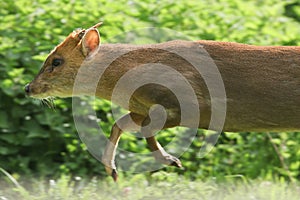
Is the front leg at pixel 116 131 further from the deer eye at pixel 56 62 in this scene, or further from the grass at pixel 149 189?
the deer eye at pixel 56 62

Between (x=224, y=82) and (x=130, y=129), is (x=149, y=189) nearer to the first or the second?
(x=130, y=129)

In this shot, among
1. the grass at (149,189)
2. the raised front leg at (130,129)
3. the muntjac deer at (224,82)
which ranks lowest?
the grass at (149,189)

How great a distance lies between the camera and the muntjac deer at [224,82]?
538cm

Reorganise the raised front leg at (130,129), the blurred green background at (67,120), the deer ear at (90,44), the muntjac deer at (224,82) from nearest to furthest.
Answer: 1. the muntjac deer at (224,82)
2. the raised front leg at (130,129)
3. the deer ear at (90,44)
4. the blurred green background at (67,120)

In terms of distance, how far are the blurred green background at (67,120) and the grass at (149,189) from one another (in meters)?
0.51

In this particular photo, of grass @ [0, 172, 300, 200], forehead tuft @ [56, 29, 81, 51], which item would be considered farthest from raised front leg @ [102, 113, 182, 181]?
forehead tuft @ [56, 29, 81, 51]

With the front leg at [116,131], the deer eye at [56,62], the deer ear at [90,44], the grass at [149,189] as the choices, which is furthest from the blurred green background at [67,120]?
the front leg at [116,131]

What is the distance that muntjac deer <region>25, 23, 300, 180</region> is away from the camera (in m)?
5.38

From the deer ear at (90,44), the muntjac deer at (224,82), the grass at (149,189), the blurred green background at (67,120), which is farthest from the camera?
the blurred green background at (67,120)

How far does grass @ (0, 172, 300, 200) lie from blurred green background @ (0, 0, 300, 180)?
507mm

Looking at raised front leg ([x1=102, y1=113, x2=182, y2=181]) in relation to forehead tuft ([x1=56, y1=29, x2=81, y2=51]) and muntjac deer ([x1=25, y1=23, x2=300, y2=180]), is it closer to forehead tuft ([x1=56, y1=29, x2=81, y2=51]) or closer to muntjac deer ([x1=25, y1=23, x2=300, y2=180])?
muntjac deer ([x1=25, y1=23, x2=300, y2=180])

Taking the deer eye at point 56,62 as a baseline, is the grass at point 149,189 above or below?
below

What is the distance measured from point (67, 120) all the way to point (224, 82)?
2.28 meters

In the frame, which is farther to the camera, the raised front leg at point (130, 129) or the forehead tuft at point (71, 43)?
the forehead tuft at point (71, 43)
